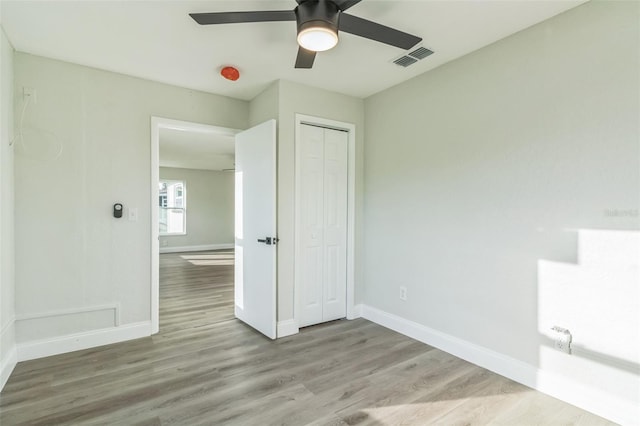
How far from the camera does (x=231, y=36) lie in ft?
7.73

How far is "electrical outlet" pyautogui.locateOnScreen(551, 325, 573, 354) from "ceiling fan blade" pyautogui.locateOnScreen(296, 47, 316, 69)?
2.46 meters

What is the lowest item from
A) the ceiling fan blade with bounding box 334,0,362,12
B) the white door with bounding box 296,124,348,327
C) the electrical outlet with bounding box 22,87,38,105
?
the white door with bounding box 296,124,348,327

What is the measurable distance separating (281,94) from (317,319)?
241 centimetres

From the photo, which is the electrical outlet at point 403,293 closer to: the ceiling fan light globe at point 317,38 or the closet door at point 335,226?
the closet door at point 335,226

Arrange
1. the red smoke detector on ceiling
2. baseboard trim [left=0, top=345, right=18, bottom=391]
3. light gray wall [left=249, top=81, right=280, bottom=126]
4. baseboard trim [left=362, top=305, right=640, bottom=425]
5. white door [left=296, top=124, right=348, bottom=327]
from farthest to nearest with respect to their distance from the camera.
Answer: white door [left=296, top=124, right=348, bottom=327] < light gray wall [left=249, top=81, right=280, bottom=126] < the red smoke detector on ceiling < baseboard trim [left=0, top=345, right=18, bottom=391] < baseboard trim [left=362, top=305, right=640, bottom=425]

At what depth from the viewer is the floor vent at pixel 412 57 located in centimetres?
257

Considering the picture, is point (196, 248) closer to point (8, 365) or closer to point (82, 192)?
point (82, 192)

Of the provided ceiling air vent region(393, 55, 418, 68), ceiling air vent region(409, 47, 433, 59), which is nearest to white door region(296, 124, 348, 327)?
ceiling air vent region(393, 55, 418, 68)

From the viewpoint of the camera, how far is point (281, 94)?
3.15 metres

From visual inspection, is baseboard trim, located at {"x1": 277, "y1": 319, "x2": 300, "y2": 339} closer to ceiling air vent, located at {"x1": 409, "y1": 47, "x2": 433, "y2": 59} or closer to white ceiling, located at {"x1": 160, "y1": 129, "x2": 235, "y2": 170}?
white ceiling, located at {"x1": 160, "y1": 129, "x2": 235, "y2": 170}

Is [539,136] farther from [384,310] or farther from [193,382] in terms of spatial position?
[193,382]

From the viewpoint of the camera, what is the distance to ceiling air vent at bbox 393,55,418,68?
2703 mm

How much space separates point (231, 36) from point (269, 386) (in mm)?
2591

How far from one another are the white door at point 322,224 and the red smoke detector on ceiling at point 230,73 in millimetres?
837
